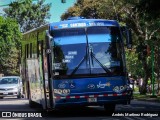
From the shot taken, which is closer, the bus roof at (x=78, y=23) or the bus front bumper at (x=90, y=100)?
the bus front bumper at (x=90, y=100)

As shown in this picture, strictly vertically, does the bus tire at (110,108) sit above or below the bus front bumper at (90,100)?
below

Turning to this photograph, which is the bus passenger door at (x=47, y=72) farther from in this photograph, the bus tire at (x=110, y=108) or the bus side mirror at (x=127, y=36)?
the bus side mirror at (x=127, y=36)

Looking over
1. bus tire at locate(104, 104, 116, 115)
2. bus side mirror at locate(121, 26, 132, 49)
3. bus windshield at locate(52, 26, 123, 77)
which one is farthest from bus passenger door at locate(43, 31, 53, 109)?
bus side mirror at locate(121, 26, 132, 49)

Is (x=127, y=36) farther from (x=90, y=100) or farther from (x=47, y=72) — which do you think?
(x=47, y=72)

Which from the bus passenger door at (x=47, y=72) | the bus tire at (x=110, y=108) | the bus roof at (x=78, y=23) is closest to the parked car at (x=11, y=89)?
the bus tire at (x=110, y=108)

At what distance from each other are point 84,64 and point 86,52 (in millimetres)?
409

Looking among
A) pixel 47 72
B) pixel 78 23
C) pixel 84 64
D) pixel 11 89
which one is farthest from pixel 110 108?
pixel 11 89

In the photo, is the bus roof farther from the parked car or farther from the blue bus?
the parked car

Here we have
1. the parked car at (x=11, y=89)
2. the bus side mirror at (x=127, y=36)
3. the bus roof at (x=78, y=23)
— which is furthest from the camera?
the parked car at (x=11, y=89)

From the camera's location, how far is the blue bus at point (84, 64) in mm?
16344

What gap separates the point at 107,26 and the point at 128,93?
235cm

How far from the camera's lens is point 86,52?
16.5 metres

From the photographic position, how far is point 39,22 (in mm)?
83125

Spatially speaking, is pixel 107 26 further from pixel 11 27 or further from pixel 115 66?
pixel 11 27
